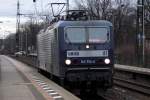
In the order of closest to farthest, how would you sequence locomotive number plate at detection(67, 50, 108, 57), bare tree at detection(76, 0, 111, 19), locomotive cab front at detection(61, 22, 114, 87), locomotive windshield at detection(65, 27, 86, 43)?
1. locomotive cab front at detection(61, 22, 114, 87)
2. locomotive number plate at detection(67, 50, 108, 57)
3. locomotive windshield at detection(65, 27, 86, 43)
4. bare tree at detection(76, 0, 111, 19)

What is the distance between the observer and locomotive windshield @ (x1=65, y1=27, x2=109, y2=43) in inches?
783

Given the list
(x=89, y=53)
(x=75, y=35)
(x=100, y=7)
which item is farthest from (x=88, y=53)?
(x=100, y=7)

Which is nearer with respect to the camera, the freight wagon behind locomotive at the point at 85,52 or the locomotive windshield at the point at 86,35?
the freight wagon behind locomotive at the point at 85,52

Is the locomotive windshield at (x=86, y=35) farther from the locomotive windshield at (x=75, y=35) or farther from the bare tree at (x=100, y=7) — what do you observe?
the bare tree at (x=100, y=7)

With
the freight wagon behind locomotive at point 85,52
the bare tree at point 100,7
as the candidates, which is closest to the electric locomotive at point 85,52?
the freight wagon behind locomotive at point 85,52

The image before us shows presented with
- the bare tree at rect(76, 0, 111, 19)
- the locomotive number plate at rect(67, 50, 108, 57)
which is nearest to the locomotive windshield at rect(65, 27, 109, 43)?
the locomotive number plate at rect(67, 50, 108, 57)

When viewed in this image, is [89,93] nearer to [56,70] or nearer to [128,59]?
[56,70]

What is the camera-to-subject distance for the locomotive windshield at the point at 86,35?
65.3 ft

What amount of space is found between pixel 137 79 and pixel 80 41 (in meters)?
11.1

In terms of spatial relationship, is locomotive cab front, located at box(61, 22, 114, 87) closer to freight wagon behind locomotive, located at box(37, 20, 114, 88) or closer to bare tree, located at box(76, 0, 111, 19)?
freight wagon behind locomotive, located at box(37, 20, 114, 88)

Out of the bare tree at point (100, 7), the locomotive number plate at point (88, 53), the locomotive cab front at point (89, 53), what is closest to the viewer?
the locomotive cab front at point (89, 53)

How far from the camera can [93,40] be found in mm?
19906

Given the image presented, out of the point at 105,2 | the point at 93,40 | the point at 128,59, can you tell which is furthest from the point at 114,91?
the point at 105,2

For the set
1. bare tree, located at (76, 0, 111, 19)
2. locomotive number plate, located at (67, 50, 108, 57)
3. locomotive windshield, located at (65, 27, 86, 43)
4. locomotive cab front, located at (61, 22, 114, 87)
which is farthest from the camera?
bare tree, located at (76, 0, 111, 19)
